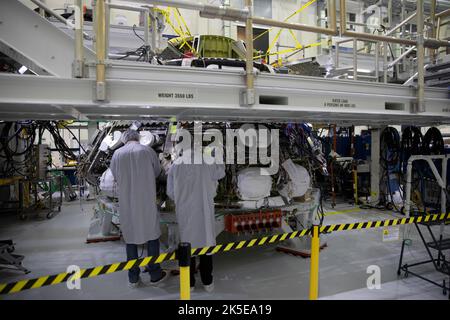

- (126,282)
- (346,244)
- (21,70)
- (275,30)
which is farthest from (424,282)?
(275,30)

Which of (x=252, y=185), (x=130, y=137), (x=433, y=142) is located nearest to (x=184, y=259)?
(x=252, y=185)

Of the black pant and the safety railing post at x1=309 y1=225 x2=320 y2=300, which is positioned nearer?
the safety railing post at x1=309 y1=225 x2=320 y2=300

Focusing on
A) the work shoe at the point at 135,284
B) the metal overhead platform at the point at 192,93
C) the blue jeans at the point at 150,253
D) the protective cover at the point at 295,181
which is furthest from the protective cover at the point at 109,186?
the protective cover at the point at 295,181

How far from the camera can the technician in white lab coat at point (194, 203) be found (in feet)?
11.5

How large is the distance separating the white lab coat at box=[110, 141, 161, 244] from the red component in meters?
0.97

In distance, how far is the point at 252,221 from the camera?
3957 millimetres

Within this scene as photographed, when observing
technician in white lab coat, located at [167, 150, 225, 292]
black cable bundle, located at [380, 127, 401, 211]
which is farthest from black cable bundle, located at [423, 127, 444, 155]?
technician in white lab coat, located at [167, 150, 225, 292]

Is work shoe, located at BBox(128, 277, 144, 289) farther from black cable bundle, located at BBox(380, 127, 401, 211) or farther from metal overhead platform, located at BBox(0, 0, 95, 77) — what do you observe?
black cable bundle, located at BBox(380, 127, 401, 211)

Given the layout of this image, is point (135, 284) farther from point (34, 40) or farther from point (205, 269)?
point (34, 40)

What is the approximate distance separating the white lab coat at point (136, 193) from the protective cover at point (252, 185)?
1135 millimetres

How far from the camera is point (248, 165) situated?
14.1 feet

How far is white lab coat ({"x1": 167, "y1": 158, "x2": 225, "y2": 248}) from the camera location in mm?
3512

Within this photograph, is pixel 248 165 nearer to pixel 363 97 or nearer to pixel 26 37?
pixel 363 97
